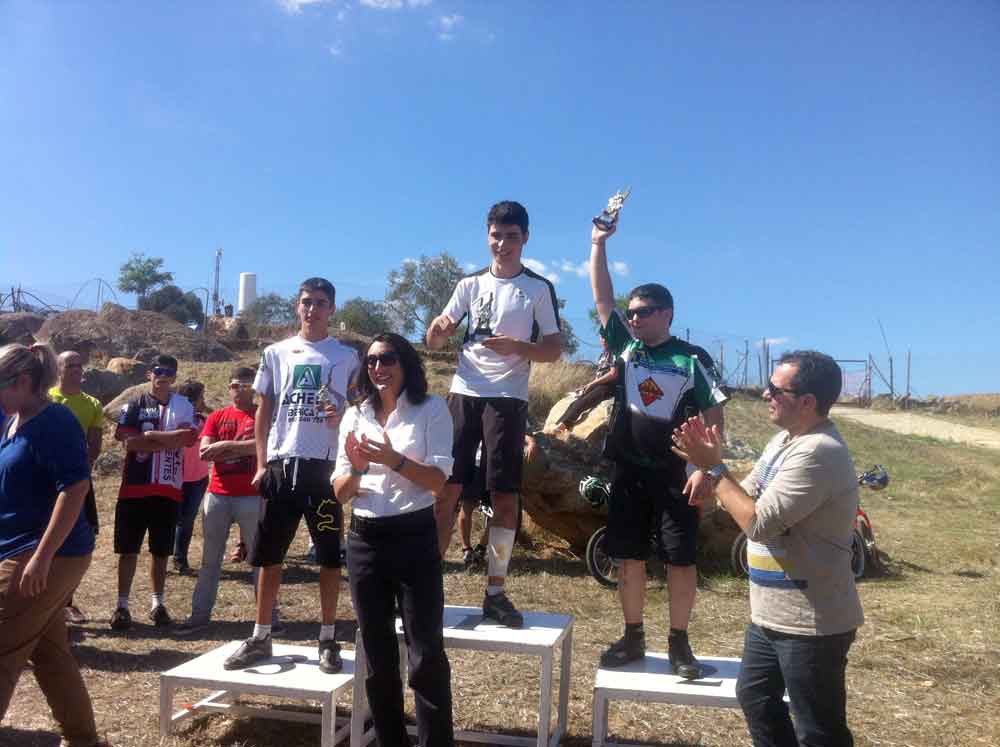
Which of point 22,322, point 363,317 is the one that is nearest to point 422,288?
point 363,317

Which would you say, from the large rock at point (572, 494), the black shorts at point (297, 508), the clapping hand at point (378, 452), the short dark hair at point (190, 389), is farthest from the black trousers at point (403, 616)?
the short dark hair at point (190, 389)

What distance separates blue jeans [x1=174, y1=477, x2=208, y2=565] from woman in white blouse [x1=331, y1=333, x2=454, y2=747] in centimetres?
454

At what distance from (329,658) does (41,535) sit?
53.6 inches

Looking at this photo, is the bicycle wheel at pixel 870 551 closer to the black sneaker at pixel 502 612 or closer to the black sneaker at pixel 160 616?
the black sneaker at pixel 502 612

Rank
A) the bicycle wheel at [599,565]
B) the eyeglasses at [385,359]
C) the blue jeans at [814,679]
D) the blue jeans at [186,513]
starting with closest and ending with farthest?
the blue jeans at [814,679], the eyeglasses at [385,359], the bicycle wheel at [599,565], the blue jeans at [186,513]

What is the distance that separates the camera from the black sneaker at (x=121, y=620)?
549 cm

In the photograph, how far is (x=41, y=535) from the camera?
3.22 m

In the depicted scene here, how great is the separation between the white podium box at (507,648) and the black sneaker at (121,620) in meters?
2.48

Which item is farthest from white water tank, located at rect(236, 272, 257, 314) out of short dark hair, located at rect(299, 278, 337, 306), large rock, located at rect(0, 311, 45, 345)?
short dark hair, located at rect(299, 278, 337, 306)

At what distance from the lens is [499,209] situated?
159 inches

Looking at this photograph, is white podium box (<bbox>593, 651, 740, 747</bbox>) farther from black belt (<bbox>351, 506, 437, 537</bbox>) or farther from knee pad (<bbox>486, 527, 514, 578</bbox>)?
black belt (<bbox>351, 506, 437, 537</bbox>)

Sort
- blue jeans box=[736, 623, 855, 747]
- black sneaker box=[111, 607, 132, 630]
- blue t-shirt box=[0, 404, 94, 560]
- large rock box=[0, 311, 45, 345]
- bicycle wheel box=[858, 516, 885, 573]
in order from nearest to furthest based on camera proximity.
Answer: blue jeans box=[736, 623, 855, 747] → blue t-shirt box=[0, 404, 94, 560] → black sneaker box=[111, 607, 132, 630] → bicycle wheel box=[858, 516, 885, 573] → large rock box=[0, 311, 45, 345]

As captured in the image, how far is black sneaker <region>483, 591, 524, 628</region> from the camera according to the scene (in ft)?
13.0

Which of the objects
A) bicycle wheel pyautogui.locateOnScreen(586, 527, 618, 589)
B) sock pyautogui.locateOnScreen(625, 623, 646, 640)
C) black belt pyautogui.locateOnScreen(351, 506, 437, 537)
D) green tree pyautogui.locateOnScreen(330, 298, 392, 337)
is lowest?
bicycle wheel pyautogui.locateOnScreen(586, 527, 618, 589)
